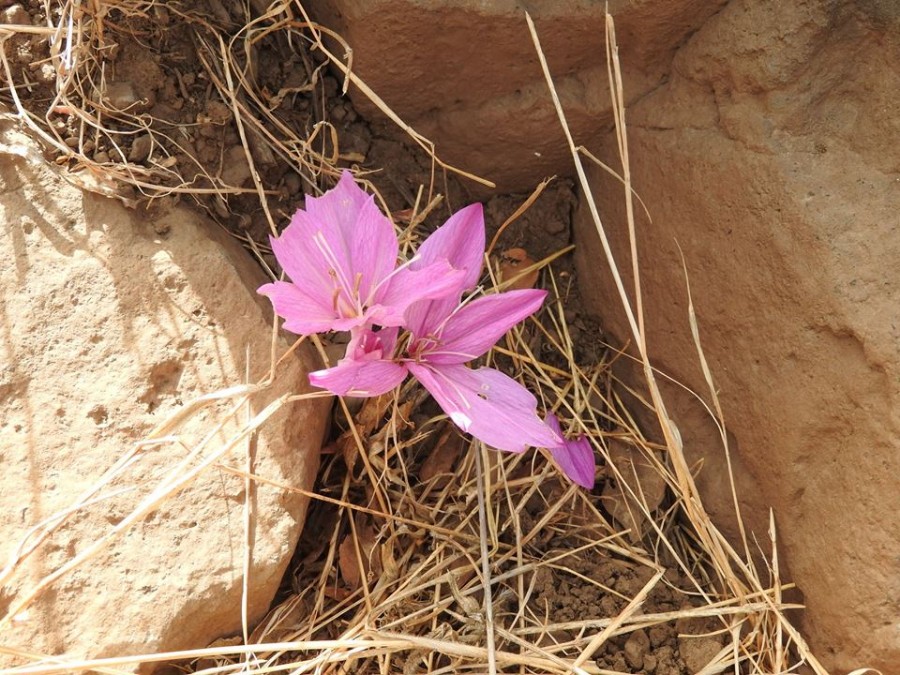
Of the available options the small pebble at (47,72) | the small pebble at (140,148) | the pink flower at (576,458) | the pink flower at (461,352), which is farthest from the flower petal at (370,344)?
the small pebble at (47,72)

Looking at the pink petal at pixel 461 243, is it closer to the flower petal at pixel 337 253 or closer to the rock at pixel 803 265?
the flower petal at pixel 337 253

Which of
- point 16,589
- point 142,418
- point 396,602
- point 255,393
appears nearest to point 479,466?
point 396,602

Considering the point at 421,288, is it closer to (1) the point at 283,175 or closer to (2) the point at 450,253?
(2) the point at 450,253

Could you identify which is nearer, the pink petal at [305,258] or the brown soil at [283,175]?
the pink petal at [305,258]

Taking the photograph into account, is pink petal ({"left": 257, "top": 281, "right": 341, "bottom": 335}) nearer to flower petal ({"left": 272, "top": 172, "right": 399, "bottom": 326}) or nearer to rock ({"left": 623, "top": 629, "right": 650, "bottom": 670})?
flower petal ({"left": 272, "top": 172, "right": 399, "bottom": 326})

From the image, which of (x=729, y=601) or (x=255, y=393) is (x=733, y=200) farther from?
(x=255, y=393)
